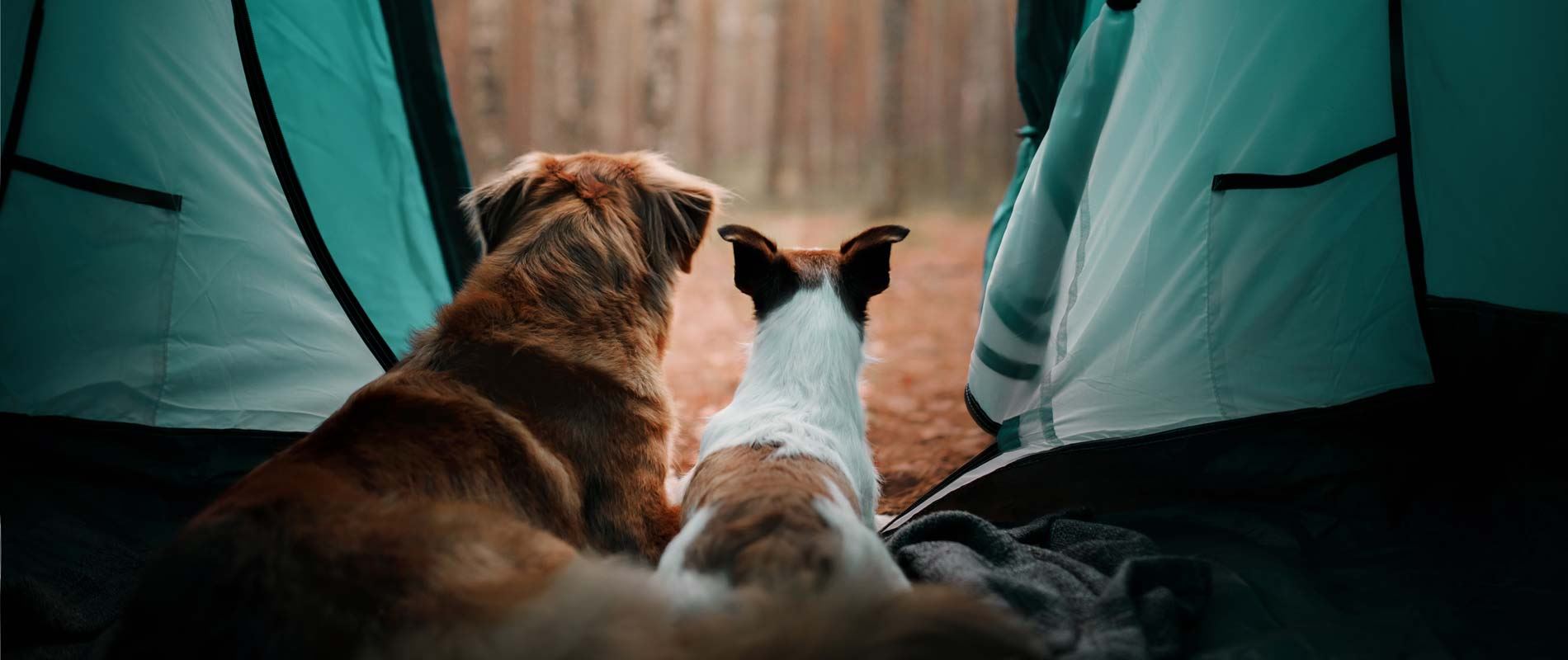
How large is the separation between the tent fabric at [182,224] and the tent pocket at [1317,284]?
7.27 ft

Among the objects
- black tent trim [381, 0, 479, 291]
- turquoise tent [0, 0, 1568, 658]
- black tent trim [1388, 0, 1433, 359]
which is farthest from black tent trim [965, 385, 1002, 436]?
black tent trim [381, 0, 479, 291]

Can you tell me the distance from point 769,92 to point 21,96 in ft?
20.3

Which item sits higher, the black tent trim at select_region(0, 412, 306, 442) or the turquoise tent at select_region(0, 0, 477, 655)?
the turquoise tent at select_region(0, 0, 477, 655)

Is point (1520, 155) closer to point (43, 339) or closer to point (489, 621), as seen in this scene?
point (489, 621)

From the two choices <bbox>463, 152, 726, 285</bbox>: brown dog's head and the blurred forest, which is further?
the blurred forest

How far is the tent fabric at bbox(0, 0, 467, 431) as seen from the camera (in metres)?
2.34

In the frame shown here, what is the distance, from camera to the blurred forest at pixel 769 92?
7816 mm

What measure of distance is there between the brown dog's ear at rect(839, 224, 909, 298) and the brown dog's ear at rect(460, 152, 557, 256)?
0.74 metres

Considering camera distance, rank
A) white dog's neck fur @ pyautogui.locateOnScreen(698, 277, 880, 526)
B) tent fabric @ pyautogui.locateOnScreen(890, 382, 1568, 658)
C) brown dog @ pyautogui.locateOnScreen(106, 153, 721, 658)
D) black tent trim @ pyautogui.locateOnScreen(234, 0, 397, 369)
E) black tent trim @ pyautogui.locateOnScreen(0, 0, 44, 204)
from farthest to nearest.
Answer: black tent trim @ pyautogui.locateOnScreen(234, 0, 397, 369) < black tent trim @ pyautogui.locateOnScreen(0, 0, 44, 204) < white dog's neck fur @ pyautogui.locateOnScreen(698, 277, 880, 526) < tent fabric @ pyautogui.locateOnScreen(890, 382, 1568, 658) < brown dog @ pyautogui.locateOnScreen(106, 153, 721, 658)

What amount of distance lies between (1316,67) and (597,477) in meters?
1.86

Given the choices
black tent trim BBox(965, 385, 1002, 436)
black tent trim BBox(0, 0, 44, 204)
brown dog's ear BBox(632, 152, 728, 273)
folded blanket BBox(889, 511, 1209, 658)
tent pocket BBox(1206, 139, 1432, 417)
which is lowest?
folded blanket BBox(889, 511, 1209, 658)

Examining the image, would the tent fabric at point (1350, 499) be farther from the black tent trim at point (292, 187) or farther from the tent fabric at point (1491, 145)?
the black tent trim at point (292, 187)

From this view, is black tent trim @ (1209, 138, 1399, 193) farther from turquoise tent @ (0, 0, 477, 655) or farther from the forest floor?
turquoise tent @ (0, 0, 477, 655)

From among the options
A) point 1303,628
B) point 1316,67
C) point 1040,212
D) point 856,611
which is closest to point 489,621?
point 856,611
